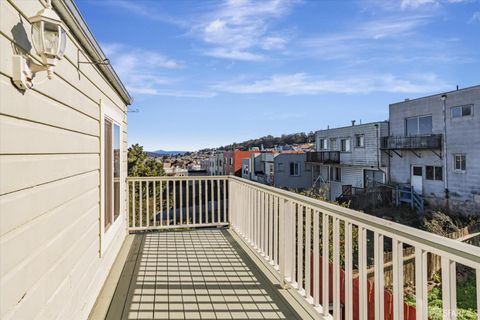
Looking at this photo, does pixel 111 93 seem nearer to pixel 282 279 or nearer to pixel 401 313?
pixel 282 279

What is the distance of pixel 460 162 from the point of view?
1474 cm

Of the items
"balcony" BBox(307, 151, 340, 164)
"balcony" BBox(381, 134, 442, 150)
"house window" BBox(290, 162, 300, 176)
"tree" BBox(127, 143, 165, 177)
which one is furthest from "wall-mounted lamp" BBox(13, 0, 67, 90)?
"house window" BBox(290, 162, 300, 176)

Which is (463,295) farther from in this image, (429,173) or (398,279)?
(429,173)

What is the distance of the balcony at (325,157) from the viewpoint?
2103cm

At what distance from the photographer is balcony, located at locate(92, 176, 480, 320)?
1.54m

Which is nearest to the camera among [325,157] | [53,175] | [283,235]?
[53,175]

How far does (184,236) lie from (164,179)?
1004 mm

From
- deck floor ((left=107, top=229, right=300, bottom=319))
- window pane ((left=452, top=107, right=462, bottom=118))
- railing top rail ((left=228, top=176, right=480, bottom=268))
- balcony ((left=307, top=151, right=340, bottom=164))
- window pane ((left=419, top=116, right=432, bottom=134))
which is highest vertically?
window pane ((left=452, top=107, right=462, bottom=118))

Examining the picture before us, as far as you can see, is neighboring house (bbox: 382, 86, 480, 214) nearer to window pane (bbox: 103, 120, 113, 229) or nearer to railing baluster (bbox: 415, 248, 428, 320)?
window pane (bbox: 103, 120, 113, 229)

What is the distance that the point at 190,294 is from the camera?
10.1 feet

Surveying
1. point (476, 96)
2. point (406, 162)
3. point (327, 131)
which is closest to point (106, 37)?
point (476, 96)

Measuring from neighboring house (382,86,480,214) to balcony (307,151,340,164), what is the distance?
3.59 metres

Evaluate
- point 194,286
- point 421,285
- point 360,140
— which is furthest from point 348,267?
point 360,140

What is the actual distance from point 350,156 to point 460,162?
6.18 meters
